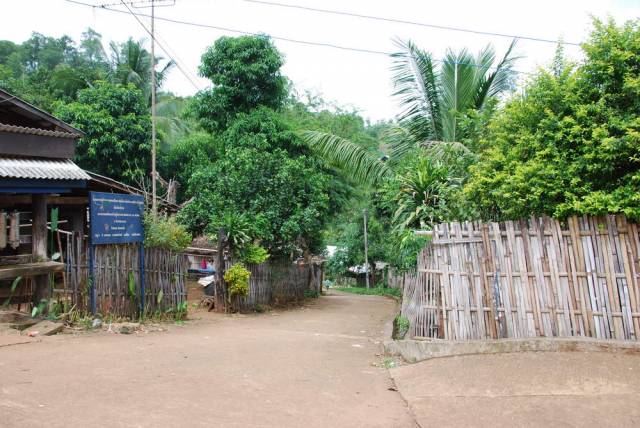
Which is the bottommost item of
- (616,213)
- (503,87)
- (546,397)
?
(546,397)

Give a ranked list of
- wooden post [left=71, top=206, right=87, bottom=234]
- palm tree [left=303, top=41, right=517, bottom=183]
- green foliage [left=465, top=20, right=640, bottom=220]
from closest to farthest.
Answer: green foliage [left=465, top=20, right=640, bottom=220]
wooden post [left=71, top=206, right=87, bottom=234]
palm tree [left=303, top=41, right=517, bottom=183]

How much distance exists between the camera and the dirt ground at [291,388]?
15.9 ft

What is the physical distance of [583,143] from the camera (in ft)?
21.5

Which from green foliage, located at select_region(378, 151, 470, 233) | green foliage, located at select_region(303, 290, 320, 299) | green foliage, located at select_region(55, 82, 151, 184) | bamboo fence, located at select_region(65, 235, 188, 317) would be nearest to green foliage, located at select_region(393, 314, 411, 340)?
green foliage, located at select_region(378, 151, 470, 233)

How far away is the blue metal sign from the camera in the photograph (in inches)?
382

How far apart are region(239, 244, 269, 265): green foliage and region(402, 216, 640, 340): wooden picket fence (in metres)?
8.04

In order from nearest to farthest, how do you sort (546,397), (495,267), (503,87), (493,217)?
(546,397), (495,267), (493,217), (503,87)

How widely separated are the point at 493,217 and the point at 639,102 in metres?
2.46

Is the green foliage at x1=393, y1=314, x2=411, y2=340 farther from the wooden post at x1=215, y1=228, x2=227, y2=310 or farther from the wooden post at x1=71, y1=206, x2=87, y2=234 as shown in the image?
the wooden post at x1=215, y1=228, x2=227, y2=310

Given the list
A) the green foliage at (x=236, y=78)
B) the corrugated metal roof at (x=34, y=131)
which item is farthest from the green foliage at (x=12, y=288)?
the green foliage at (x=236, y=78)

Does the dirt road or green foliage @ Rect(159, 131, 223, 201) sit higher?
green foliage @ Rect(159, 131, 223, 201)

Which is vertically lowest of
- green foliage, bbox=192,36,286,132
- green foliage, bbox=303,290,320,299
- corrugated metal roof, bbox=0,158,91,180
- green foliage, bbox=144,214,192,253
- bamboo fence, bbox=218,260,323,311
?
green foliage, bbox=303,290,320,299

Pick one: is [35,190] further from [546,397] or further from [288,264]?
[288,264]

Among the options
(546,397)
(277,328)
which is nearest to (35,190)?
(277,328)
